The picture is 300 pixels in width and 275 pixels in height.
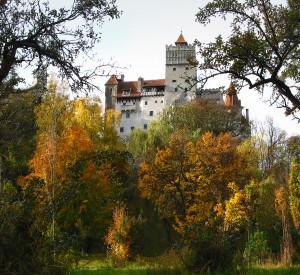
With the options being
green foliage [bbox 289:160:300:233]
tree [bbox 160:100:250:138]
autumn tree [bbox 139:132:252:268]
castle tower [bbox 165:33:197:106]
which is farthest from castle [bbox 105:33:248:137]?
green foliage [bbox 289:160:300:233]

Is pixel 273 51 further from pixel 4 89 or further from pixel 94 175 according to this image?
pixel 94 175

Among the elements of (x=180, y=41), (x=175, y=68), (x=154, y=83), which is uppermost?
(x=180, y=41)

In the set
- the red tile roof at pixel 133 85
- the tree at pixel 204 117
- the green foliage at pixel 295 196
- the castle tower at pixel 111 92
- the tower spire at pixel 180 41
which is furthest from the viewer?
the tower spire at pixel 180 41

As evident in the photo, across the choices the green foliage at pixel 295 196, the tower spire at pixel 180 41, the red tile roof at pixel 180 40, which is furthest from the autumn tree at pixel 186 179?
the red tile roof at pixel 180 40

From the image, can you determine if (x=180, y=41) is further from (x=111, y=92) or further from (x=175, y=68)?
(x=111, y=92)

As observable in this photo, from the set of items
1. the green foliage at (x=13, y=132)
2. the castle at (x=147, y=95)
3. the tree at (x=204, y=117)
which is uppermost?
the castle at (x=147, y=95)

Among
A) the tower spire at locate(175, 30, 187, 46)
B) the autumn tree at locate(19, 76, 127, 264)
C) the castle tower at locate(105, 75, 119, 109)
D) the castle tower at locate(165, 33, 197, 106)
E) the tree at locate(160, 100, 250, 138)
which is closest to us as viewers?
the autumn tree at locate(19, 76, 127, 264)

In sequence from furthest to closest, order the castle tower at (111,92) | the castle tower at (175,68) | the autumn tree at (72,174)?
the castle tower at (111,92), the castle tower at (175,68), the autumn tree at (72,174)

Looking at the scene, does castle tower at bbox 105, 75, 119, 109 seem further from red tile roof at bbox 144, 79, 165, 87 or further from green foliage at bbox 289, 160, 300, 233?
green foliage at bbox 289, 160, 300, 233

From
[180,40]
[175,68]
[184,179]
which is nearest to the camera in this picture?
[184,179]

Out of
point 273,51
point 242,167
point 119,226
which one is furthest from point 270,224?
point 273,51

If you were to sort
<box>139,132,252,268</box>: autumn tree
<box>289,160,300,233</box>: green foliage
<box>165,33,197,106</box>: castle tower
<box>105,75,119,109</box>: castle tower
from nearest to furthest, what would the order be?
<box>289,160,300,233</box>: green foliage < <box>139,132,252,268</box>: autumn tree < <box>165,33,197,106</box>: castle tower < <box>105,75,119,109</box>: castle tower

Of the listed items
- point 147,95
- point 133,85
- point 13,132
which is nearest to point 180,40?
point 133,85

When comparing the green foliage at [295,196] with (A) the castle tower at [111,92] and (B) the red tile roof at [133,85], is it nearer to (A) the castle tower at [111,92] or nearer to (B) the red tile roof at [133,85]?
(B) the red tile roof at [133,85]
